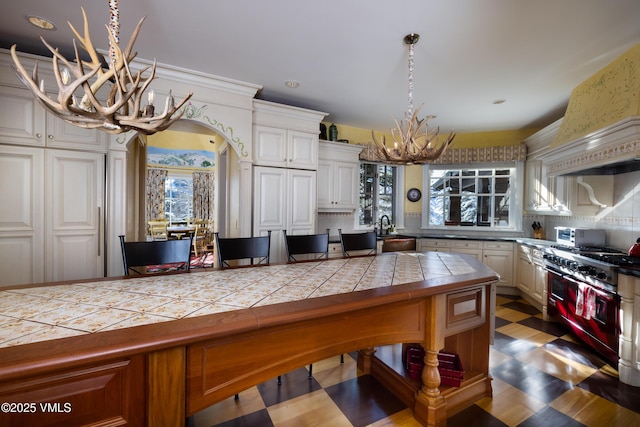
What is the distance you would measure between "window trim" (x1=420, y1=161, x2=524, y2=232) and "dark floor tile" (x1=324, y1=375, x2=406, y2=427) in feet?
11.7

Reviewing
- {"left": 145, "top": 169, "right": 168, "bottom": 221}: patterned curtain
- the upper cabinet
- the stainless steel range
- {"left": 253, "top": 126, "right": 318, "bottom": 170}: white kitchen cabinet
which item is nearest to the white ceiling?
Result: the upper cabinet

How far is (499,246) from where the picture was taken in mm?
4320

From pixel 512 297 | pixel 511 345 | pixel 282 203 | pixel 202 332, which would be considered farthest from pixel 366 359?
pixel 512 297

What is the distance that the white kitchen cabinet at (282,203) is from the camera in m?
3.40

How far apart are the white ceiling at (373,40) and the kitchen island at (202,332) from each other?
181cm


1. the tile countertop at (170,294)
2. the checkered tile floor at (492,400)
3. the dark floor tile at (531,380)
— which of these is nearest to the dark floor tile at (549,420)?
the checkered tile floor at (492,400)

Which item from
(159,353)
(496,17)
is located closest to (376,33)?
(496,17)

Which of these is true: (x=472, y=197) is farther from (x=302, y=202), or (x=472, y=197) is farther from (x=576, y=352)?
(x=302, y=202)

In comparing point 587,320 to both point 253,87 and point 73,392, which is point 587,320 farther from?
point 253,87

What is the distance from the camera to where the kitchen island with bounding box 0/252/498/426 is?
2.63 ft

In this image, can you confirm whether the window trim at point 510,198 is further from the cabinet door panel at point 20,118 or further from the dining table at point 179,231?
the dining table at point 179,231

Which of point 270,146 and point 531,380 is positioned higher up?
point 270,146

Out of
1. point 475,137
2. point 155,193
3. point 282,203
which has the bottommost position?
point 282,203

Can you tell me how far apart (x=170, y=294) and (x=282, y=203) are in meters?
2.30
